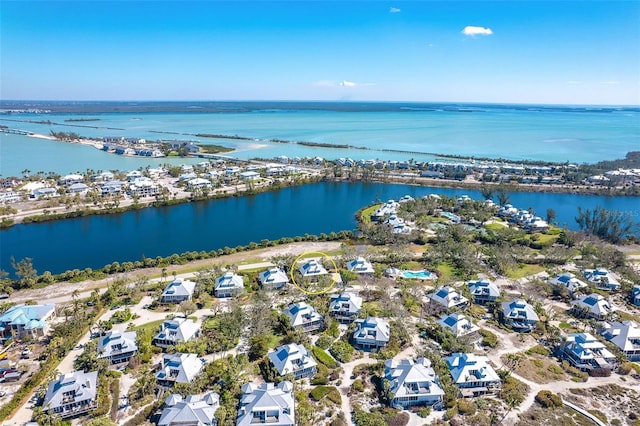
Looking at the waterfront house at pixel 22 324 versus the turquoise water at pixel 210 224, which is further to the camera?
the turquoise water at pixel 210 224

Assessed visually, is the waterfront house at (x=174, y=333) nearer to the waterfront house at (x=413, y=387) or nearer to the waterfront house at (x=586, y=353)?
the waterfront house at (x=413, y=387)

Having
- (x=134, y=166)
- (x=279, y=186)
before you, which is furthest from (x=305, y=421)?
(x=134, y=166)

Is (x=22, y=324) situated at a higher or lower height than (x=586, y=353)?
higher

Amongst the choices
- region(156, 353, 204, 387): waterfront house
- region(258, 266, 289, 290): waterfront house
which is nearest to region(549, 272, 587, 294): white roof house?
region(258, 266, 289, 290): waterfront house

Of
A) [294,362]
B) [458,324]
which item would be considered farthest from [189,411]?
[458,324]

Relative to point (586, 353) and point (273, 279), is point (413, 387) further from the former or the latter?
point (273, 279)

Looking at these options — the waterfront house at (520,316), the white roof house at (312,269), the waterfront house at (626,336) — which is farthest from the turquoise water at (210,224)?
the waterfront house at (626,336)

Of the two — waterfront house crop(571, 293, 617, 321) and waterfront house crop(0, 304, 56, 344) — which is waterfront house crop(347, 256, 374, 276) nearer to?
waterfront house crop(571, 293, 617, 321)

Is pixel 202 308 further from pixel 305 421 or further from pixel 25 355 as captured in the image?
pixel 305 421
